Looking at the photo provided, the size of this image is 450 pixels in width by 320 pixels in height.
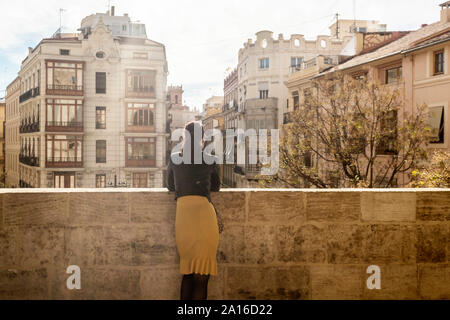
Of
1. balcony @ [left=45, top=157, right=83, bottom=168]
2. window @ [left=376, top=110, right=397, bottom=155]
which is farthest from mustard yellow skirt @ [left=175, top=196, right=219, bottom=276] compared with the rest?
balcony @ [left=45, top=157, right=83, bottom=168]

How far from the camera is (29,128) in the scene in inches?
1219

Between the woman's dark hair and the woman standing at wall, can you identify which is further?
the woman's dark hair

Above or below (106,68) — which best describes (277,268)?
below

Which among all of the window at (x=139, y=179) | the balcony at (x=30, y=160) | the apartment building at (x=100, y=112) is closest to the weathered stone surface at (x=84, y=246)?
the apartment building at (x=100, y=112)

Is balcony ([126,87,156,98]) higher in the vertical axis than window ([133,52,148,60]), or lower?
lower

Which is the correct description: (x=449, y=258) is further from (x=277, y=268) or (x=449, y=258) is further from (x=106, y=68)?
(x=106, y=68)

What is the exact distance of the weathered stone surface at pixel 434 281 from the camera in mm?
2967

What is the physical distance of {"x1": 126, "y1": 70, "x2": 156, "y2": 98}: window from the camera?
28500mm

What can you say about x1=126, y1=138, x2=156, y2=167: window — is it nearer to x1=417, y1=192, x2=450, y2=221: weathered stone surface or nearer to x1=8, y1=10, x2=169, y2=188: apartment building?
x1=8, y1=10, x2=169, y2=188: apartment building

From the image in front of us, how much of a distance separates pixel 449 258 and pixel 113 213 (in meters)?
2.50
